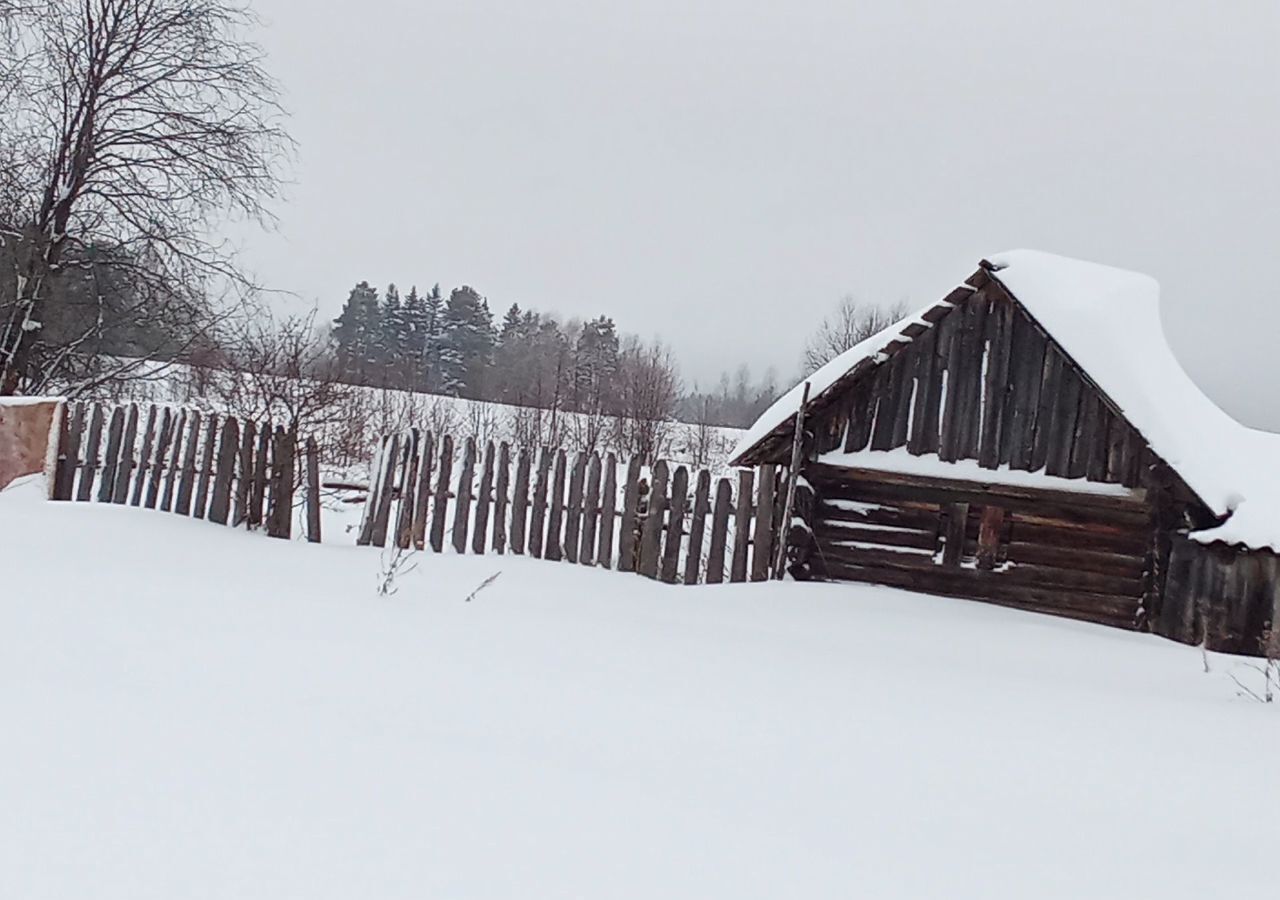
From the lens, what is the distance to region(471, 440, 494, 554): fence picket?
9102 millimetres

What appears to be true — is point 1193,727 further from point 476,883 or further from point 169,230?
point 169,230

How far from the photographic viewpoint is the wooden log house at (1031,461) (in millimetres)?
8359

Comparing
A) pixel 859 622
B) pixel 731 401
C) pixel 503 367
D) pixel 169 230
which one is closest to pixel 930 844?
pixel 859 622

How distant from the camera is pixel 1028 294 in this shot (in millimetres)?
9039

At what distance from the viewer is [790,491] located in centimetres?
940

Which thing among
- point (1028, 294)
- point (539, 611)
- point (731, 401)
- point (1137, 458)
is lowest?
point (539, 611)

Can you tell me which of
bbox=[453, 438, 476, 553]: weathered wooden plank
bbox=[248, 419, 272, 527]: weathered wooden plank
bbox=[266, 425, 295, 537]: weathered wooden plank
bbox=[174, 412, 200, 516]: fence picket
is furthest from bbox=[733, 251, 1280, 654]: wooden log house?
bbox=[174, 412, 200, 516]: fence picket

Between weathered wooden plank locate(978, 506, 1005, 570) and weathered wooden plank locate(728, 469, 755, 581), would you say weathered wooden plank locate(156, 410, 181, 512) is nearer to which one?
weathered wooden plank locate(728, 469, 755, 581)

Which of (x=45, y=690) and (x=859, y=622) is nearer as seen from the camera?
(x=45, y=690)

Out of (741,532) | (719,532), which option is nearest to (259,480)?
(719,532)

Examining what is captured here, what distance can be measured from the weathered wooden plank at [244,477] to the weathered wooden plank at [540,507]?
10.5ft

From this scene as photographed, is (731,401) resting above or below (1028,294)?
above

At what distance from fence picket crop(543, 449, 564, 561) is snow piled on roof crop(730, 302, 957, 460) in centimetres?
215

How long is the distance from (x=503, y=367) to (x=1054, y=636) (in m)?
47.2
